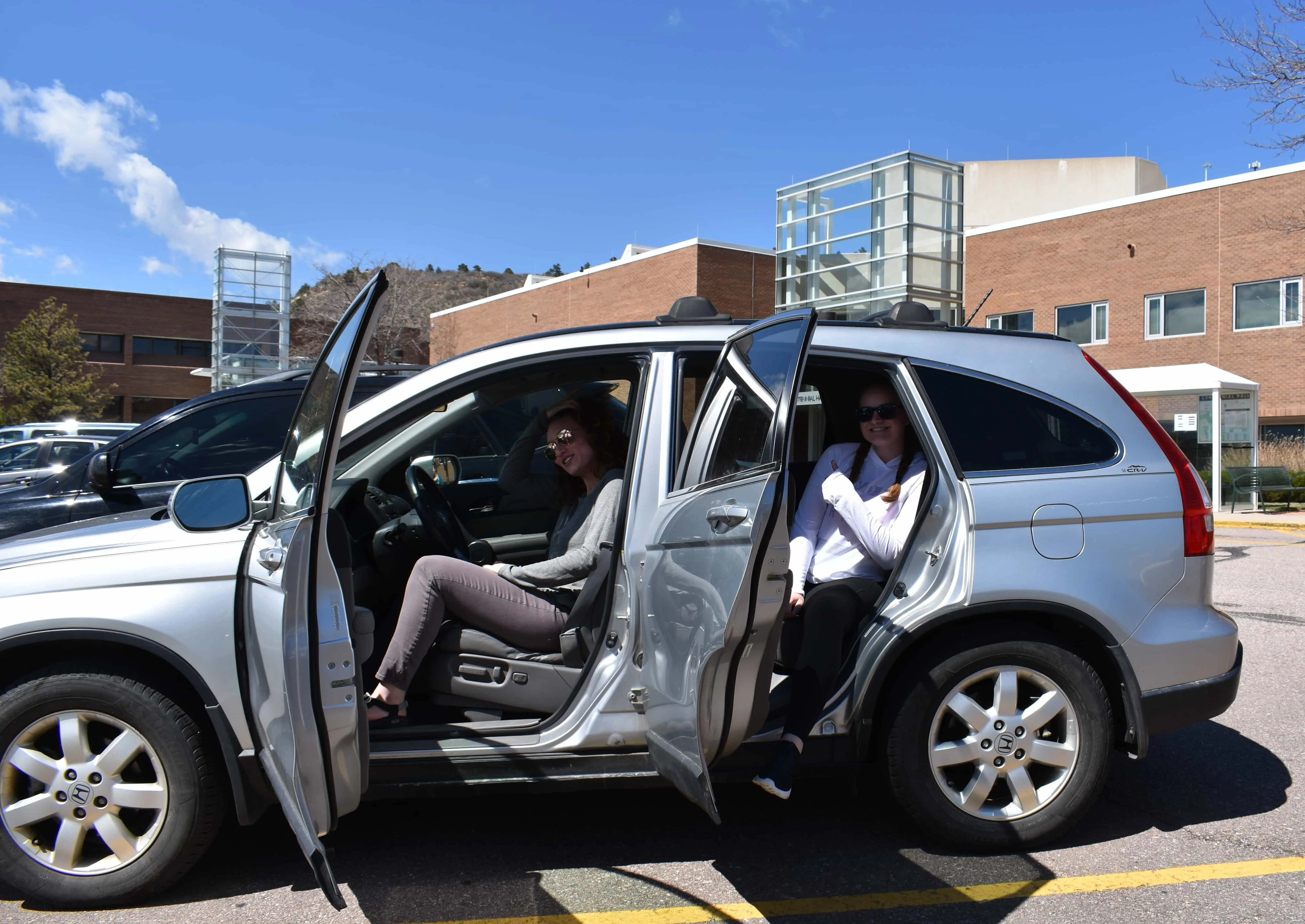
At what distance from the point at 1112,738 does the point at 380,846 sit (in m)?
2.68

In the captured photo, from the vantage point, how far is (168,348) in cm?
5281

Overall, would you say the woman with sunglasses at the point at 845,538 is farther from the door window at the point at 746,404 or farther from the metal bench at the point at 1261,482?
the metal bench at the point at 1261,482

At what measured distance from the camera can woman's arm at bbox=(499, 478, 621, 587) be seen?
366cm

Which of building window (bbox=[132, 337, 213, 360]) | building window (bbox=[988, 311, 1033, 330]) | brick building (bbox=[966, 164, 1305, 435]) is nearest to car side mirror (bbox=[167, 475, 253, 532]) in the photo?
brick building (bbox=[966, 164, 1305, 435])

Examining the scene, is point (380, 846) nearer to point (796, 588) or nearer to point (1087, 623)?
point (796, 588)

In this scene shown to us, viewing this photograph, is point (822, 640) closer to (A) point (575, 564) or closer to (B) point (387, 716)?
(A) point (575, 564)

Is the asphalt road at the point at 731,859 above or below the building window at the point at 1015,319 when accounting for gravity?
below

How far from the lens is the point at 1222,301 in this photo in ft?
85.1

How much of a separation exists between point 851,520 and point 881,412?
0.45 metres

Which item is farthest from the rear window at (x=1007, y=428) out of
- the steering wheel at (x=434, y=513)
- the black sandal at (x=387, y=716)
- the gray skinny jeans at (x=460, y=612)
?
the black sandal at (x=387, y=716)

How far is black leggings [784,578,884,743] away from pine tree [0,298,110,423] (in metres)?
42.9

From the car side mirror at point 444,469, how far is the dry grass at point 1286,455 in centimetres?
2071

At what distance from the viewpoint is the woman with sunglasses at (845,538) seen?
11.0ft

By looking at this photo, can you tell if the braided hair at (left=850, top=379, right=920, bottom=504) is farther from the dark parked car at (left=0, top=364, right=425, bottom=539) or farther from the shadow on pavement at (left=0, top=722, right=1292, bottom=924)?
the dark parked car at (left=0, top=364, right=425, bottom=539)
